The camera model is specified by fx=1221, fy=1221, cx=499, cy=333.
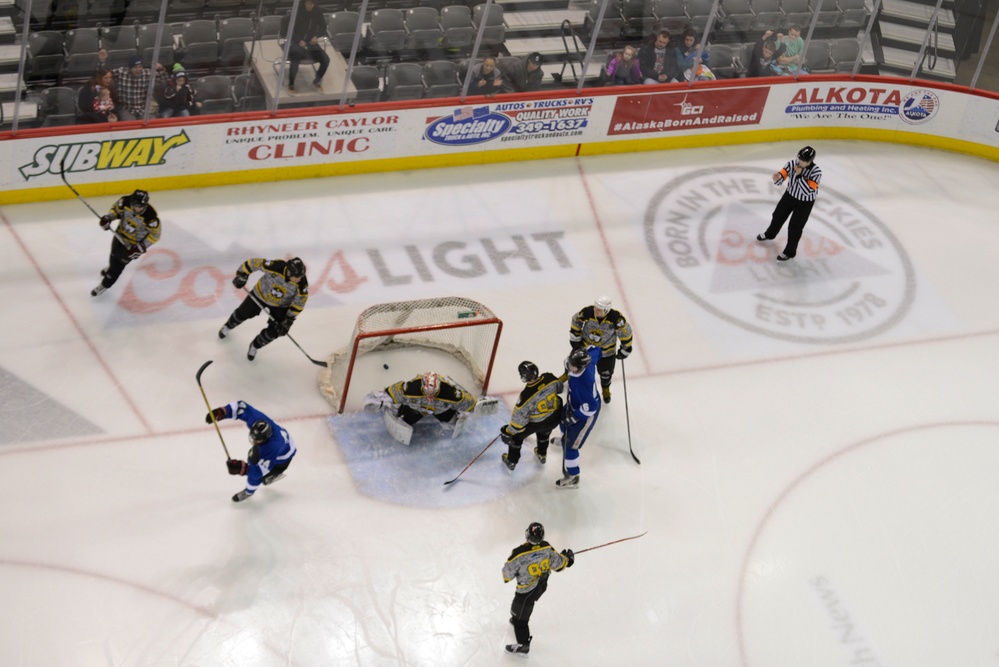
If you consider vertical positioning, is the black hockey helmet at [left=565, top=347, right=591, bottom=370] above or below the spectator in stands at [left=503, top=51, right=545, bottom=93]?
below

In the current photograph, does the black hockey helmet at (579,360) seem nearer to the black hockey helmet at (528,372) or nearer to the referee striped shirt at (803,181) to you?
the black hockey helmet at (528,372)

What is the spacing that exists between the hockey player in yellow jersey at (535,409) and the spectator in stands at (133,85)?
3877 millimetres

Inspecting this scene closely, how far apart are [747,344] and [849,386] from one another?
0.83 meters

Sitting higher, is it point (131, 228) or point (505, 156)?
point (505, 156)

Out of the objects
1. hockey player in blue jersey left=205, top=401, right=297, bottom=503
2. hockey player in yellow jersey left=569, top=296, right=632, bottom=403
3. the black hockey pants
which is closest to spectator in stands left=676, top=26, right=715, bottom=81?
hockey player in yellow jersey left=569, top=296, right=632, bottom=403

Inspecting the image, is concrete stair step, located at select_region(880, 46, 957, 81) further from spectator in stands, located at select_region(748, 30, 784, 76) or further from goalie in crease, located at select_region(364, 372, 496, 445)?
goalie in crease, located at select_region(364, 372, 496, 445)

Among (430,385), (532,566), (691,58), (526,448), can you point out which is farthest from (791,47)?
(532,566)

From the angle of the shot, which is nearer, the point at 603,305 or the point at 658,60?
the point at 603,305

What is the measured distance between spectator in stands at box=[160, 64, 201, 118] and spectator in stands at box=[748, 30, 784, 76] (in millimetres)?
5047

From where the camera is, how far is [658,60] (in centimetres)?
1093

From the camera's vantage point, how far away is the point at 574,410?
779 centimetres

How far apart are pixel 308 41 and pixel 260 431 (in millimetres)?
3964

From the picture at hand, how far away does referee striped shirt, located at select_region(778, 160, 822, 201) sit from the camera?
9876mm

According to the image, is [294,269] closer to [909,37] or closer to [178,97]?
[178,97]
